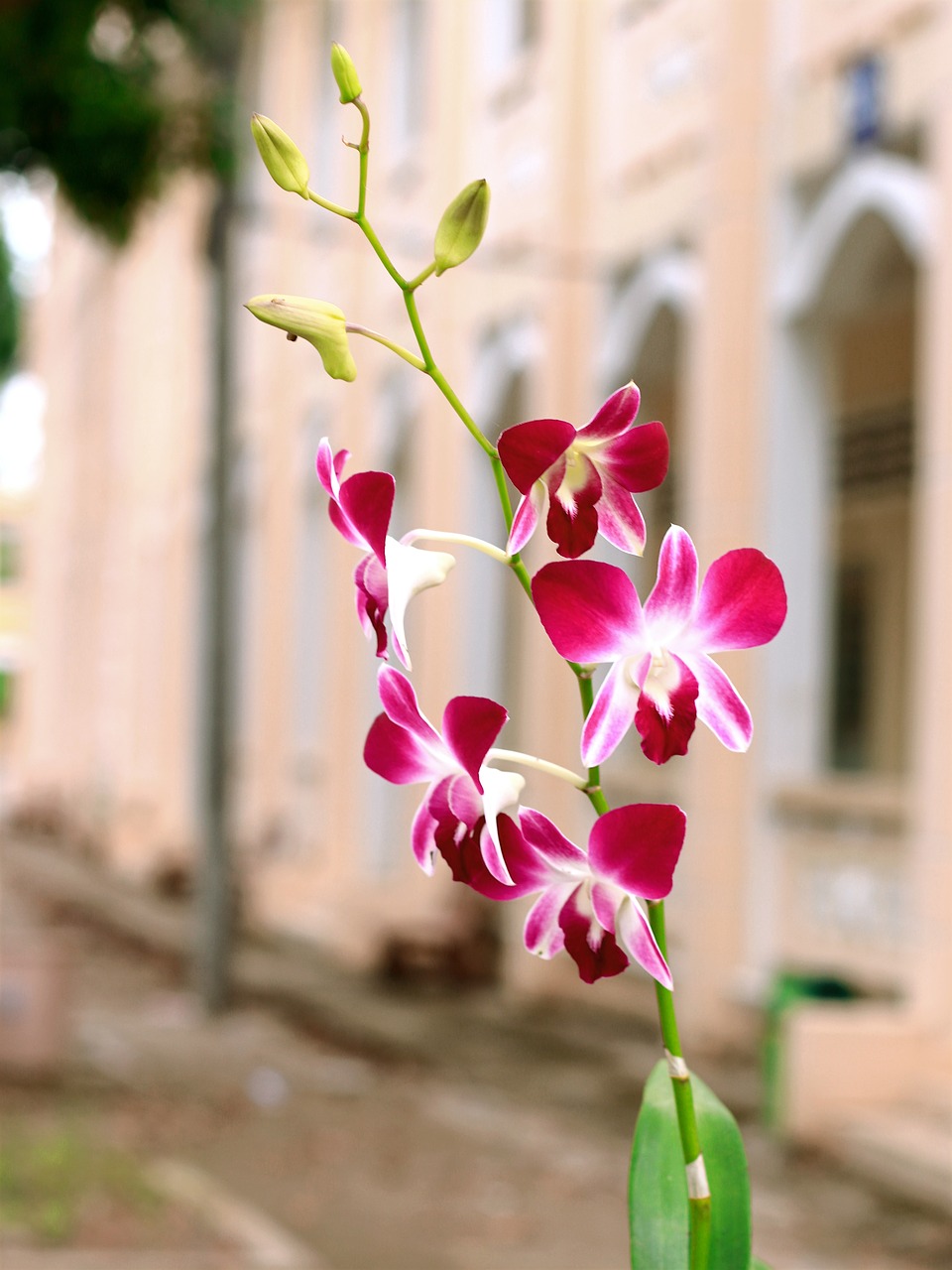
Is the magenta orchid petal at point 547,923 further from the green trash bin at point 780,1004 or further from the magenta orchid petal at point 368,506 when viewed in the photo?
the green trash bin at point 780,1004

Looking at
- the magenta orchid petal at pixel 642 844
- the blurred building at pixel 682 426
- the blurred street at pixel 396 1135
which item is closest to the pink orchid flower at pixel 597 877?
the magenta orchid petal at pixel 642 844

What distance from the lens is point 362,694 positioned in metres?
15.4

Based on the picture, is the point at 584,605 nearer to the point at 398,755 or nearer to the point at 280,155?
the point at 398,755

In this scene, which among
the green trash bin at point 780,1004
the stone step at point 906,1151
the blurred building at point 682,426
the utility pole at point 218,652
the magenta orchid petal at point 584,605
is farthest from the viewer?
the utility pole at point 218,652

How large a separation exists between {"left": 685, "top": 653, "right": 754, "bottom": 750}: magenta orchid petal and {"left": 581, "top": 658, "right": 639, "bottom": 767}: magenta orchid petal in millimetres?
27

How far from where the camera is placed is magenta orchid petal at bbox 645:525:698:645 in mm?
798

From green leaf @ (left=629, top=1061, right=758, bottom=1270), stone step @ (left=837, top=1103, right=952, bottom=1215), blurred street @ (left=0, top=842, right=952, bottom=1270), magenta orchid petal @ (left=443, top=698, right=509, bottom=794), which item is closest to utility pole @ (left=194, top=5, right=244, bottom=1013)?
blurred street @ (left=0, top=842, right=952, bottom=1270)

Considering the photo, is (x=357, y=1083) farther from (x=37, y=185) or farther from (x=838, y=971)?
(x=37, y=185)

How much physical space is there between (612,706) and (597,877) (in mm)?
71

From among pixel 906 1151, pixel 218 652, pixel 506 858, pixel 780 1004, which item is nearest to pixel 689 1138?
pixel 506 858

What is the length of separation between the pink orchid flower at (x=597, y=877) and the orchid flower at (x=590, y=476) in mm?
120

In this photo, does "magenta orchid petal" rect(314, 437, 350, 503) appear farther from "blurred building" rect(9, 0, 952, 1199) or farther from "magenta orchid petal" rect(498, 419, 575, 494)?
"blurred building" rect(9, 0, 952, 1199)

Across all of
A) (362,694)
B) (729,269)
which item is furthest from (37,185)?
(362,694)

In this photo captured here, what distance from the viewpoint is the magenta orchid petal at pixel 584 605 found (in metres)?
0.76
